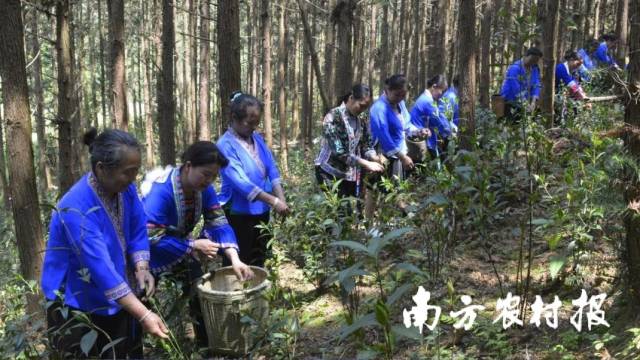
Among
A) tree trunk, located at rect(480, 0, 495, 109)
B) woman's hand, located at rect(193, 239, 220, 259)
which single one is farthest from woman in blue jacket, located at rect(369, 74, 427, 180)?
tree trunk, located at rect(480, 0, 495, 109)

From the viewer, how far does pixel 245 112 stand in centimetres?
378

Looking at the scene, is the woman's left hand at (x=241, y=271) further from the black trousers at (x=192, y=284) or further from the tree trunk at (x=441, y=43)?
the tree trunk at (x=441, y=43)

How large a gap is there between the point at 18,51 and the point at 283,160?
33.8 ft

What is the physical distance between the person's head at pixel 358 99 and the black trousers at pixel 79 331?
2.54m

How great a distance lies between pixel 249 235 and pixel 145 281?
4.45ft

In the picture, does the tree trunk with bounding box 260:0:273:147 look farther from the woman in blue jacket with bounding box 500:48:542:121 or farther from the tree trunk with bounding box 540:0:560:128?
the tree trunk with bounding box 540:0:560:128

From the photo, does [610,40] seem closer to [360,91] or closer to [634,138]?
[360,91]

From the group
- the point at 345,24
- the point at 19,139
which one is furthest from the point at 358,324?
the point at 345,24

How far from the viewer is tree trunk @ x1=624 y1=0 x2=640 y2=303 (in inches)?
102

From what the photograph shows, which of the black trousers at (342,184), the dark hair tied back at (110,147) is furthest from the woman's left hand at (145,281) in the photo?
the black trousers at (342,184)

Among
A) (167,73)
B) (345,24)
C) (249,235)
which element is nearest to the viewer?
(249,235)

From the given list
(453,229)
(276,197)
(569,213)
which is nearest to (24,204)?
(276,197)

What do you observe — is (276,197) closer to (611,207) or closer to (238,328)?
(238,328)

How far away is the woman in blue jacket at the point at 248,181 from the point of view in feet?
12.5
